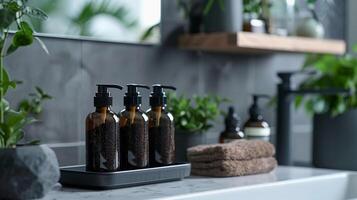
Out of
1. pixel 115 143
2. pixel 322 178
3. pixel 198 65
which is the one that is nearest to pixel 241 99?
pixel 198 65

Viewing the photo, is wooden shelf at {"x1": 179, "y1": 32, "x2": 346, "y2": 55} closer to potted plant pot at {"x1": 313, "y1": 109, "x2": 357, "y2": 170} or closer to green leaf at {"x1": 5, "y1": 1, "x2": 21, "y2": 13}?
potted plant pot at {"x1": 313, "y1": 109, "x2": 357, "y2": 170}

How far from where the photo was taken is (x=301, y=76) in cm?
198

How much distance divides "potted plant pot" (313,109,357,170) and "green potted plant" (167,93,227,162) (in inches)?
13.7

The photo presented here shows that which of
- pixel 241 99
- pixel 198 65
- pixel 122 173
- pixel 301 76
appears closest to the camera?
pixel 122 173

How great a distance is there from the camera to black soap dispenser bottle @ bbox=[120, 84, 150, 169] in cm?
117

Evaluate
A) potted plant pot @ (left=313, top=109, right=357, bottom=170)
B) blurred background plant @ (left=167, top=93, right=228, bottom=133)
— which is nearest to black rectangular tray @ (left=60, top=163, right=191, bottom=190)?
blurred background plant @ (left=167, top=93, right=228, bottom=133)

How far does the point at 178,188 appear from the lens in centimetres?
114

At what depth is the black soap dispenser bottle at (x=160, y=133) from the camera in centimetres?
121

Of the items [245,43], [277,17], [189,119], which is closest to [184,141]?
[189,119]

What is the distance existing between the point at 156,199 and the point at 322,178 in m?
0.47

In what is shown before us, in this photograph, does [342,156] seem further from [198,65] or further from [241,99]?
[198,65]

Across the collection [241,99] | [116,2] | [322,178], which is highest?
[116,2]

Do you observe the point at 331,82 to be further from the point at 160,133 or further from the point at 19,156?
the point at 19,156

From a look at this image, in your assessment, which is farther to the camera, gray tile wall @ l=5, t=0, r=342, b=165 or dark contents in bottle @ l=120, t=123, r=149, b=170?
gray tile wall @ l=5, t=0, r=342, b=165
